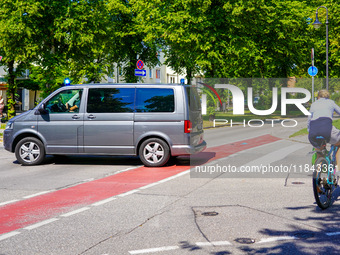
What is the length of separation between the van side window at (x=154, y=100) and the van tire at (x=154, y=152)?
780mm

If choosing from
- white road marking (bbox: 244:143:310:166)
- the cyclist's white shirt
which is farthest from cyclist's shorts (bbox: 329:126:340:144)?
white road marking (bbox: 244:143:310:166)

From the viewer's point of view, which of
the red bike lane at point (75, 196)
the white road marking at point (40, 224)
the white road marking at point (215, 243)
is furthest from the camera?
the red bike lane at point (75, 196)

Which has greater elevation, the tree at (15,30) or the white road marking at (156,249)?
the tree at (15,30)

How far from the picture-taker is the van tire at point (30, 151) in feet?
36.6

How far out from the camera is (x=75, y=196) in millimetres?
7445

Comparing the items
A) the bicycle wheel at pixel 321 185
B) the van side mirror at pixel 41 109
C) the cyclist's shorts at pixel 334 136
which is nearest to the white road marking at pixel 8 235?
the bicycle wheel at pixel 321 185

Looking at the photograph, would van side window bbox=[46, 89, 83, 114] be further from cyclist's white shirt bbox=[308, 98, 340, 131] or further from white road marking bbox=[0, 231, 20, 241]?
cyclist's white shirt bbox=[308, 98, 340, 131]

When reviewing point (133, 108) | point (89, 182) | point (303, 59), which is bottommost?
point (89, 182)

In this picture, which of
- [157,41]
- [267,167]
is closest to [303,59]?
[157,41]

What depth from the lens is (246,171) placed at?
33.2 feet

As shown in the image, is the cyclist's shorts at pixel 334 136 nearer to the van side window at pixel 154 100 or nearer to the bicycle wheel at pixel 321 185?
the bicycle wheel at pixel 321 185

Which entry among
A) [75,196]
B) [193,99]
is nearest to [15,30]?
[193,99]

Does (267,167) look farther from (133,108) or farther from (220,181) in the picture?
(133,108)

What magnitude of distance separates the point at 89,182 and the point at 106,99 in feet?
9.00
